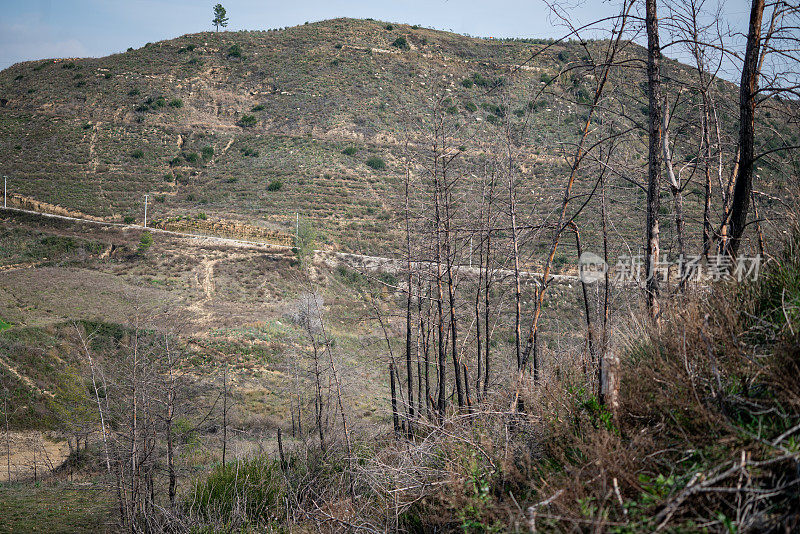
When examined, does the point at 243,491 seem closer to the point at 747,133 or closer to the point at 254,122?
the point at 747,133

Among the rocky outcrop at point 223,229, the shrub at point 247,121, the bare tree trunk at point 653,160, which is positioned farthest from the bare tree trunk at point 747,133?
the shrub at point 247,121

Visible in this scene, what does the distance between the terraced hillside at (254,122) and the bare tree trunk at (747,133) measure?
25.8 m

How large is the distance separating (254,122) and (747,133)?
52.1m

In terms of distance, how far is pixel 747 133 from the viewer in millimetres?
5680

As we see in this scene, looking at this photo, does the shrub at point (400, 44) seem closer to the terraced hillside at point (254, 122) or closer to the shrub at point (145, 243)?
the terraced hillside at point (254, 122)

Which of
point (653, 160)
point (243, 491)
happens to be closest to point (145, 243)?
point (243, 491)

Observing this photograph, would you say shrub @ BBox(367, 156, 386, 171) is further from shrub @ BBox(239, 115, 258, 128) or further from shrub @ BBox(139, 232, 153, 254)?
shrub @ BBox(139, 232, 153, 254)

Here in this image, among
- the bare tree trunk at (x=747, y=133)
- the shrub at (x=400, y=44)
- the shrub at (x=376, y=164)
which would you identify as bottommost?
the bare tree trunk at (x=747, y=133)

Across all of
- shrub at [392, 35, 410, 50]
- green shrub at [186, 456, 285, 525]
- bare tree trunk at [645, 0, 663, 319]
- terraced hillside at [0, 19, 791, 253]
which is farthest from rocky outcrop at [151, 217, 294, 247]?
shrub at [392, 35, 410, 50]

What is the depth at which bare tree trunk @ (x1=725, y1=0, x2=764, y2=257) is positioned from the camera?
5.49 meters

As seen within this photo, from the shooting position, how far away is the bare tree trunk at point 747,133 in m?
5.49

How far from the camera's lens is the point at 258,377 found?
2630 centimetres

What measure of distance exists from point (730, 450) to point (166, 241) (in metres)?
36.8

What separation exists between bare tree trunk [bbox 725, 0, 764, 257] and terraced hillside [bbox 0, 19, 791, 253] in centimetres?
2575
